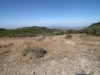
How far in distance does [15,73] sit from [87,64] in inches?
153

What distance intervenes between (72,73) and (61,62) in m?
1.47

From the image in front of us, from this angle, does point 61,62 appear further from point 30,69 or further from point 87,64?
point 30,69

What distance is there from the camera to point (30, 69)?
19.7 ft

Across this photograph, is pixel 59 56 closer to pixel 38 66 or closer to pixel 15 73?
pixel 38 66

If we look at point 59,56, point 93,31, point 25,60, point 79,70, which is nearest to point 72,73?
point 79,70

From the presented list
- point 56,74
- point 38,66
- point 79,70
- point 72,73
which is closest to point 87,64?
point 79,70

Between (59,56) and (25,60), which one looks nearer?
(25,60)

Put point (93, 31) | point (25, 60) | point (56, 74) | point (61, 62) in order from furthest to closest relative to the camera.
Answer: point (93, 31)
point (25, 60)
point (61, 62)
point (56, 74)

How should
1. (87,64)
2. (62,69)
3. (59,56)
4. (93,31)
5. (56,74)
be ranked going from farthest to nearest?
(93,31)
(59,56)
(87,64)
(62,69)
(56,74)

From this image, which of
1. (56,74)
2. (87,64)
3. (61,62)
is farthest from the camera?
(61,62)

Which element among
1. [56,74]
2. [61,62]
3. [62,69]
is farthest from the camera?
[61,62]

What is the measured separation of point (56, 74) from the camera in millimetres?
5371

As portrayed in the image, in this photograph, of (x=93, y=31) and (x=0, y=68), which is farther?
(x=93, y=31)

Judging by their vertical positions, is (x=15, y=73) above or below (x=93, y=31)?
below
